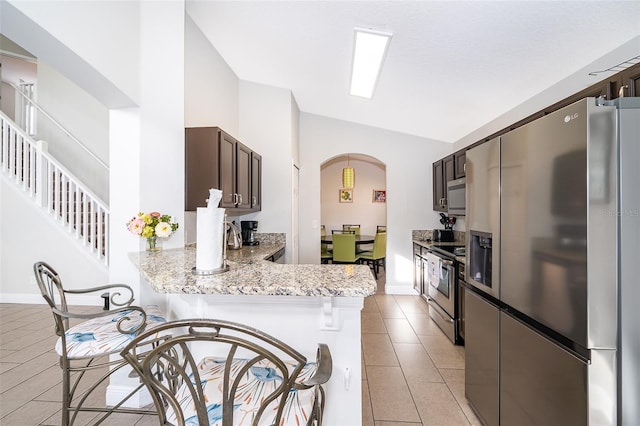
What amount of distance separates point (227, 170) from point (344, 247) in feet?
10.8

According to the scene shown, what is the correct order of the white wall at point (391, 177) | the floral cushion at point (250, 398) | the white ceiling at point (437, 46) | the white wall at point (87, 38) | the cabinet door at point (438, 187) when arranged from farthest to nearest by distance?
the white wall at point (391, 177) → the cabinet door at point (438, 187) → the white ceiling at point (437, 46) → the white wall at point (87, 38) → the floral cushion at point (250, 398)

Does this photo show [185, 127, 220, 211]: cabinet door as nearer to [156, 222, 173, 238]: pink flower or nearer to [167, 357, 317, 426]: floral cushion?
[156, 222, 173, 238]: pink flower

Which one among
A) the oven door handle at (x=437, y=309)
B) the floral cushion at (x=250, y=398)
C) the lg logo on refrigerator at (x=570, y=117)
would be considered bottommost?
the oven door handle at (x=437, y=309)

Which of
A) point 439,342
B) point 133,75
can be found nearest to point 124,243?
point 133,75

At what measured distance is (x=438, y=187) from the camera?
451cm

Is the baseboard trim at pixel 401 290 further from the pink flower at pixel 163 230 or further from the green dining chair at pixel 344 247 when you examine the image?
the pink flower at pixel 163 230

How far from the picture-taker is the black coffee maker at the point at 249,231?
13.2 ft

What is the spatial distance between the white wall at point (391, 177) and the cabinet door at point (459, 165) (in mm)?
966

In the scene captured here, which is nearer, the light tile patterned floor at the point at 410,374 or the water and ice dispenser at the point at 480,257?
the water and ice dispenser at the point at 480,257

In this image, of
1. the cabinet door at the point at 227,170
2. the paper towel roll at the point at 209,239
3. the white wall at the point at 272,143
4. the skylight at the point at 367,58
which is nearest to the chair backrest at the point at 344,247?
the white wall at the point at 272,143

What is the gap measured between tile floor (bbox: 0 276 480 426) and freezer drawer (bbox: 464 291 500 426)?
8.2 inches

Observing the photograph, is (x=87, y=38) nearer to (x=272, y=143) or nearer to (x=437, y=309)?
(x=272, y=143)

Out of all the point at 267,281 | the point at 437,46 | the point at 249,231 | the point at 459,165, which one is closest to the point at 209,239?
the point at 267,281

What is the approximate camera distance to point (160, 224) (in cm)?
213
